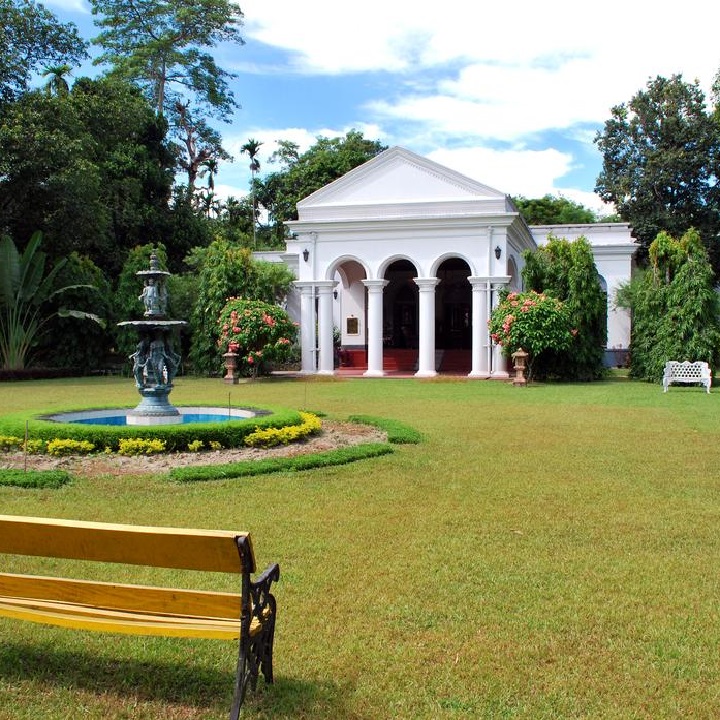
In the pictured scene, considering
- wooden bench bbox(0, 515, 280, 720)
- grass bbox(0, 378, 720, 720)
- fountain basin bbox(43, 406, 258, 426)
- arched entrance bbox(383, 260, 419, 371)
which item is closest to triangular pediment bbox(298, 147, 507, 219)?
arched entrance bbox(383, 260, 419, 371)

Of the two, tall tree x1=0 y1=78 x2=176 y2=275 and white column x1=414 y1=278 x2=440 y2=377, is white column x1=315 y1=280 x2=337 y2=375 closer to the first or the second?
white column x1=414 y1=278 x2=440 y2=377

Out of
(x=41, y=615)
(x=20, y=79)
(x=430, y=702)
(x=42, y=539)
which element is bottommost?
(x=430, y=702)

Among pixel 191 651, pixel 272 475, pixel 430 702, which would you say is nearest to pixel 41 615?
pixel 191 651

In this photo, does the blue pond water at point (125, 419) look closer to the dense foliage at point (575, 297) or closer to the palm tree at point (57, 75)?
the dense foliage at point (575, 297)

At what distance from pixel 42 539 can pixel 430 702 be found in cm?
187

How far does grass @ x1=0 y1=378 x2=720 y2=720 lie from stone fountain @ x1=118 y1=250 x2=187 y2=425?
3.30 metres

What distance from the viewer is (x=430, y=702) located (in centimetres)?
350

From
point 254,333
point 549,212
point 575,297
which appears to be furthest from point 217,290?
point 549,212

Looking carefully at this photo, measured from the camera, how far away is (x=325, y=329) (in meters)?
27.0

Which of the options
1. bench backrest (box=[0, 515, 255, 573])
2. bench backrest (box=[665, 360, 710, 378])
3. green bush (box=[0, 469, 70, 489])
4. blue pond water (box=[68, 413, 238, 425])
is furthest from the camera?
bench backrest (box=[665, 360, 710, 378])

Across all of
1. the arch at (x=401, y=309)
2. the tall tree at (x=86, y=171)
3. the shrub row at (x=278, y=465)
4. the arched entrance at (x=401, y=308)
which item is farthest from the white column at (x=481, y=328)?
the shrub row at (x=278, y=465)

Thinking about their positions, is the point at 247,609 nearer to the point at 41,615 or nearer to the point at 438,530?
the point at 41,615

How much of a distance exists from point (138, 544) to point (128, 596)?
0.42 metres

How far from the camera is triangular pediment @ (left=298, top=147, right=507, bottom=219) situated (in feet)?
86.4
